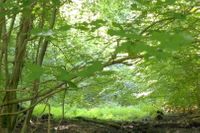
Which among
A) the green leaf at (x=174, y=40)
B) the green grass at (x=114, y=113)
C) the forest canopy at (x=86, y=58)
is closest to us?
the green leaf at (x=174, y=40)

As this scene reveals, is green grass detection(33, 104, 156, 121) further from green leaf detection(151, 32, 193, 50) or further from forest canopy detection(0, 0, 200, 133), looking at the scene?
green leaf detection(151, 32, 193, 50)

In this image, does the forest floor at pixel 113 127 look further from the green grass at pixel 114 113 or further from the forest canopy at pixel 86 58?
the green grass at pixel 114 113

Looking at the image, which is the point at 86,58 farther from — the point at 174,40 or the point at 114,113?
the point at 114,113

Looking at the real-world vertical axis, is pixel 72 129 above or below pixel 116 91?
below

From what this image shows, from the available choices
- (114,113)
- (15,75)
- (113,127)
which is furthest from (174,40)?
(114,113)

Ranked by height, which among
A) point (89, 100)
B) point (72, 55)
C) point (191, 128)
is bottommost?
point (191, 128)

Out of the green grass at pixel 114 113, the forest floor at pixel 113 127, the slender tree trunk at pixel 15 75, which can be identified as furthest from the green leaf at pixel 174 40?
the green grass at pixel 114 113

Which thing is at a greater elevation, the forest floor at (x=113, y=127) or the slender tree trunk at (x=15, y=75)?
the slender tree trunk at (x=15, y=75)

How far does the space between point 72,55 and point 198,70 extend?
1.31 meters

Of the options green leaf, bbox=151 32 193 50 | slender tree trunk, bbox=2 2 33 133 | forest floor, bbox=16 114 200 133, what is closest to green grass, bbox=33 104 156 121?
forest floor, bbox=16 114 200 133

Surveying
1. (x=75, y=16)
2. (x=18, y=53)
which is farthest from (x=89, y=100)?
(x=18, y=53)

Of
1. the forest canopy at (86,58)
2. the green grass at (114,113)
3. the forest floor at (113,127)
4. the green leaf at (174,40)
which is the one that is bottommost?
the forest floor at (113,127)

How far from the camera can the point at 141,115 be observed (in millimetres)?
5234

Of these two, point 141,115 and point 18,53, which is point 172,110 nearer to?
point 141,115
